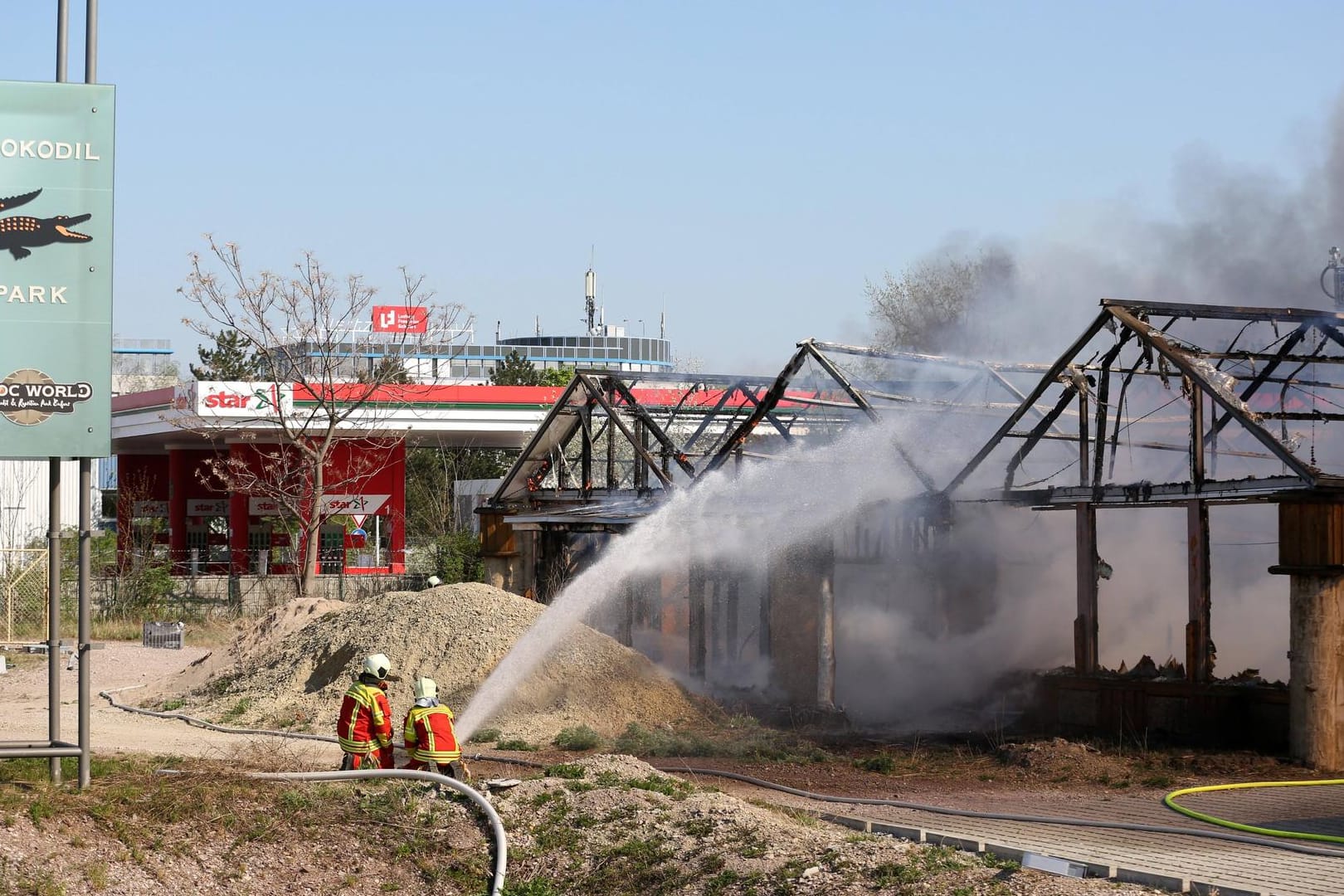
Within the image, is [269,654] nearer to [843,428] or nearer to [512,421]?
[843,428]

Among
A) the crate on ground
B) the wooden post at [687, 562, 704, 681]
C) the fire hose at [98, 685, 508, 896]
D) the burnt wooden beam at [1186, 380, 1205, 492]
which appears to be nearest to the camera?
the fire hose at [98, 685, 508, 896]

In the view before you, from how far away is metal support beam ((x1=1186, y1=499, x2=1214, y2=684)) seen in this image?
17594mm

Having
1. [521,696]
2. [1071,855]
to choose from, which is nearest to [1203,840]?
[1071,855]

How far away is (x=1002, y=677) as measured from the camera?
22.9m

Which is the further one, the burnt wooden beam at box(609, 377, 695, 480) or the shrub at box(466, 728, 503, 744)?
the burnt wooden beam at box(609, 377, 695, 480)

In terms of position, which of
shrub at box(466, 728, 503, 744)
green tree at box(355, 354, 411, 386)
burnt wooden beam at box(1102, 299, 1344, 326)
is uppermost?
green tree at box(355, 354, 411, 386)

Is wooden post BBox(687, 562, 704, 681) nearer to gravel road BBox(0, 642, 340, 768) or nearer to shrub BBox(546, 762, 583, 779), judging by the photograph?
gravel road BBox(0, 642, 340, 768)

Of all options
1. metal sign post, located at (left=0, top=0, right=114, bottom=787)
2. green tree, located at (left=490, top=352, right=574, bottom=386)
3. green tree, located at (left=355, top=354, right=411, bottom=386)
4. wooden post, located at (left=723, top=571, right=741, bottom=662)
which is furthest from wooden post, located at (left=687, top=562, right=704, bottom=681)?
green tree, located at (left=490, top=352, right=574, bottom=386)

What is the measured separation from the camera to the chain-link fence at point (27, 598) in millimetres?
31859

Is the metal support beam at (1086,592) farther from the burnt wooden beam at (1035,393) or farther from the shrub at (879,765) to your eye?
the shrub at (879,765)

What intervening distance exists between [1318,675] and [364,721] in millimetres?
10603

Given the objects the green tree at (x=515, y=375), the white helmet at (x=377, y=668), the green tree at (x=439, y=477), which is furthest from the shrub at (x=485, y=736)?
the green tree at (x=515, y=375)

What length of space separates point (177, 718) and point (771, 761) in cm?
939

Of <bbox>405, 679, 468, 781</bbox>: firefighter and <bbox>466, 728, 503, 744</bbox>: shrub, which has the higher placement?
<bbox>405, 679, 468, 781</bbox>: firefighter
